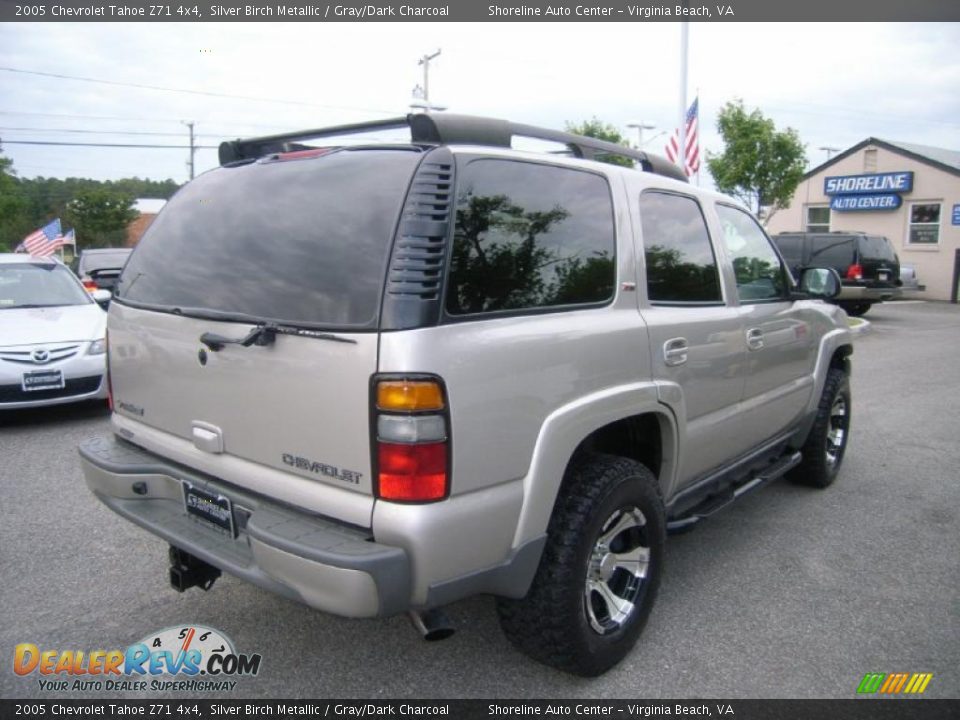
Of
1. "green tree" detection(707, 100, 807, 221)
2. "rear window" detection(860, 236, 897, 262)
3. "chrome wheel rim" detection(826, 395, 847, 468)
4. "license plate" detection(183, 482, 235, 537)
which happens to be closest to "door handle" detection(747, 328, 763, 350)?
"chrome wheel rim" detection(826, 395, 847, 468)

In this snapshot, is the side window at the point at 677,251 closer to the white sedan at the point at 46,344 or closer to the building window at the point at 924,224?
the white sedan at the point at 46,344

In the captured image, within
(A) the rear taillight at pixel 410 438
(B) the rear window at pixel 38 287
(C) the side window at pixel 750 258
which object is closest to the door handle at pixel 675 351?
(C) the side window at pixel 750 258

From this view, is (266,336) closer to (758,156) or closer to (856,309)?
(856,309)

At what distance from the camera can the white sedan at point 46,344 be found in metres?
6.02

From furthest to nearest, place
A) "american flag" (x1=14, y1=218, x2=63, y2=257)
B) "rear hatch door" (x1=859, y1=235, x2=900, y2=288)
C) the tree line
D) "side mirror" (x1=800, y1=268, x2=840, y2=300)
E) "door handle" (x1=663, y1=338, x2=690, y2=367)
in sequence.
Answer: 1. the tree line
2. "american flag" (x1=14, y1=218, x2=63, y2=257)
3. "rear hatch door" (x1=859, y1=235, x2=900, y2=288)
4. "side mirror" (x1=800, y1=268, x2=840, y2=300)
5. "door handle" (x1=663, y1=338, x2=690, y2=367)

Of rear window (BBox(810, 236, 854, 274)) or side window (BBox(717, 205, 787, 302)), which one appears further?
rear window (BBox(810, 236, 854, 274))

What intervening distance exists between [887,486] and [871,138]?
76.8 feet

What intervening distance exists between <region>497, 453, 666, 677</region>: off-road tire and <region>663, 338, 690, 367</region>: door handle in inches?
19.2

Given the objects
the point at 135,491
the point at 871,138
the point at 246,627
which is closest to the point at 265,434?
the point at 135,491

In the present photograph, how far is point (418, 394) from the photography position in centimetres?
209

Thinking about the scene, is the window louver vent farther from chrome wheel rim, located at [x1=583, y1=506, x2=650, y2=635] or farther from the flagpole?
the flagpole

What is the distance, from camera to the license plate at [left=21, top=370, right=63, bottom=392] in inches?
237

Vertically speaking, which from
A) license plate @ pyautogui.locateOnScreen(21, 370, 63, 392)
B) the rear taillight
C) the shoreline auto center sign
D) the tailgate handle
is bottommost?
license plate @ pyautogui.locateOnScreen(21, 370, 63, 392)

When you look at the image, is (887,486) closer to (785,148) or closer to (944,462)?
(944,462)
